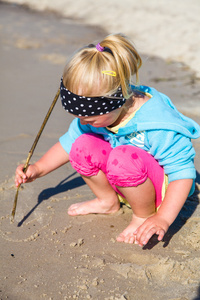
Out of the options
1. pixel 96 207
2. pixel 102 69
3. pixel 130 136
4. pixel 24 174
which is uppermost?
pixel 102 69

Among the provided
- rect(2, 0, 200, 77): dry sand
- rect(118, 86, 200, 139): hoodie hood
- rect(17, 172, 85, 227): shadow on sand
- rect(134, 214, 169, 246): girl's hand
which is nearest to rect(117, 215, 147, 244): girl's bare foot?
rect(134, 214, 169, 246): girl's hand

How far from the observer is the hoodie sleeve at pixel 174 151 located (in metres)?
1.95

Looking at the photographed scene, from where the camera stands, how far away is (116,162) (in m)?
2.01

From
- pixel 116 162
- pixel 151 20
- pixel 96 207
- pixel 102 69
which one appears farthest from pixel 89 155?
pixel 151 20

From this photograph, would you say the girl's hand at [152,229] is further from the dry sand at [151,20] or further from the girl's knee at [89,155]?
the dry sand at [151,20]

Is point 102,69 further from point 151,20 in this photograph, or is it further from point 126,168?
point 151,20

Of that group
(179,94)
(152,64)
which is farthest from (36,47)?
(179,94)

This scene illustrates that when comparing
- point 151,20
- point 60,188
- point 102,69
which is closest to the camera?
point 102,69

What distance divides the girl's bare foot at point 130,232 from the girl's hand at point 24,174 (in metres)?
0.59

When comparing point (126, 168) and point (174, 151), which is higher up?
point (174, 151)

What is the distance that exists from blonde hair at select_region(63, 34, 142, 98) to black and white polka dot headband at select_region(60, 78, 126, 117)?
0.07ft

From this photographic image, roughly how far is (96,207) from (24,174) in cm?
45

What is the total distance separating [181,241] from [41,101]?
93.0 inches

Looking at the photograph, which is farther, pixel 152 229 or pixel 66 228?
pixel 66 228
